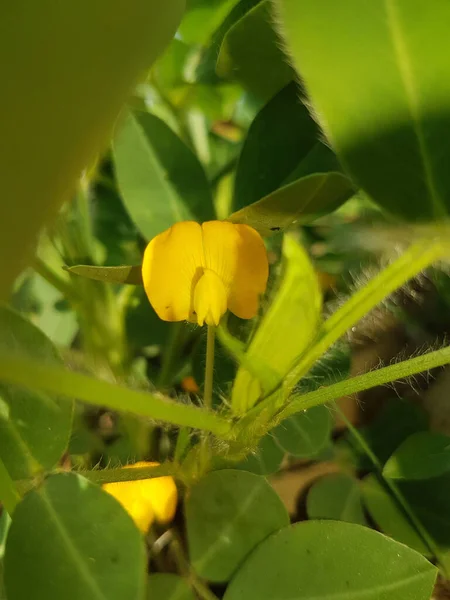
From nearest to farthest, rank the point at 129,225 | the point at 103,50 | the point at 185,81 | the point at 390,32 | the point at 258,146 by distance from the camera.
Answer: the point at 103,50 < the point at 390,32 < the point at 258,146 < the point at 185,81 < the point at 129,225

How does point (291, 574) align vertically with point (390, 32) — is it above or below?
below

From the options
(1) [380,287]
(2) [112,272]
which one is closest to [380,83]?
(1) [380,287]

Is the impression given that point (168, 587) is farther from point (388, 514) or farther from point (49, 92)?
point (49, 92)

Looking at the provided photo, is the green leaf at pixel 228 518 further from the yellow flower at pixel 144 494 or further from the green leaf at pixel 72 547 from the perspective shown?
the green leaf at pixel 72 547

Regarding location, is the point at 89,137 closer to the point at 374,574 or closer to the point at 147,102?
the point at 374,574

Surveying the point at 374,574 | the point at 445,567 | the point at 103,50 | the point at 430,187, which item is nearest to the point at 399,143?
the point at 430,187

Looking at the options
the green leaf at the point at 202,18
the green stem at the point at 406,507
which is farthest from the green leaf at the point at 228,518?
the green leaf at the point at 202,18

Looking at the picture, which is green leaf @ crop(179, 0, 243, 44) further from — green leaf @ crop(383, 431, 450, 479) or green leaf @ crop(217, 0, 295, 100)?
green leaf @ crop(383, 431, 450, 479)
